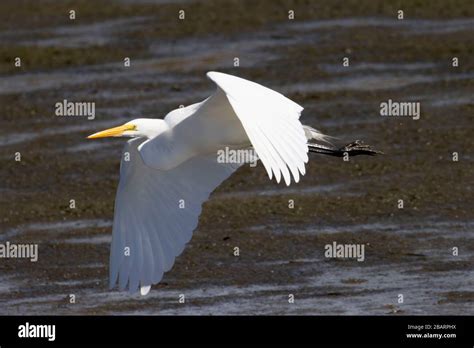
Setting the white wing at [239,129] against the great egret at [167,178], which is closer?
the white wing at [239,129]

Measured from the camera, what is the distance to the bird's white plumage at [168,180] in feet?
29.0

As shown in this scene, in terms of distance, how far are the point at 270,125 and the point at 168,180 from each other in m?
1.90

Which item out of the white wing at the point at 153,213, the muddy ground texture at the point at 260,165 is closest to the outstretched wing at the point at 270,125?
the white wing at the point at 153,213

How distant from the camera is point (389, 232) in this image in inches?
444

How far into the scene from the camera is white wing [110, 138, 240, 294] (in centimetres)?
886

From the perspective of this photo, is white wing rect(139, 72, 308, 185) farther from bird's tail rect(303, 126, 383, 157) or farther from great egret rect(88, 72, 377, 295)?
bird's tail rect(303, 126, 383, 157)

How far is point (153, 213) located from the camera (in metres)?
9.23

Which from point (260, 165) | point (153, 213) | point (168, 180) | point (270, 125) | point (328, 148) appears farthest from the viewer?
point (260, 165)

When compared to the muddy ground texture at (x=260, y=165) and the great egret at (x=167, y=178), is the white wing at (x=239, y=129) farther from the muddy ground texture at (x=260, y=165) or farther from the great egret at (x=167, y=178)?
the muddy ground texture at (x=260, y=165)

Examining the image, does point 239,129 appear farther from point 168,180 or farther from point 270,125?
point 270,125

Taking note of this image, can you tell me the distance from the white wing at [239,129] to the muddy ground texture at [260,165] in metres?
1.35

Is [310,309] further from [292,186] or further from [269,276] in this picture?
[292,186]

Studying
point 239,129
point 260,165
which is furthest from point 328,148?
point 260,165

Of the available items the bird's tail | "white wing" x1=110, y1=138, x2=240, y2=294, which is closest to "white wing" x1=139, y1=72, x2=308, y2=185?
"white wing" x1=110, y1=138, x2=240, y2=294
